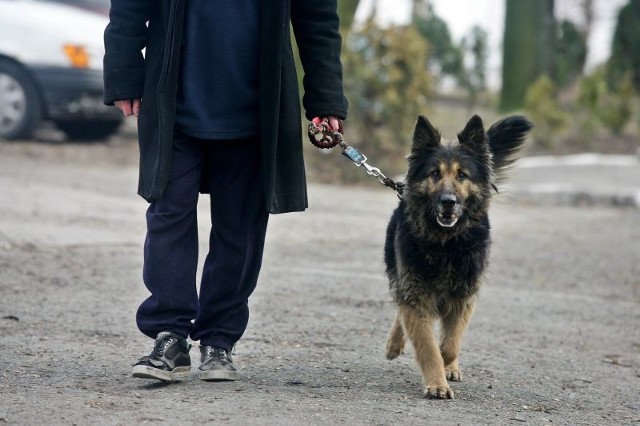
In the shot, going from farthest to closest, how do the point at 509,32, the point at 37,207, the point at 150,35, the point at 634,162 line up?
the point at 509,32 < the point at 634,162 < the point at 37,207 < the point at 150,35

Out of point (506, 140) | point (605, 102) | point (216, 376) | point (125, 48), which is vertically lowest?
point (216, 376)

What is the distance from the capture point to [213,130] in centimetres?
488

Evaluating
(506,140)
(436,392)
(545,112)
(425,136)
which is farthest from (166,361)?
(545,112)

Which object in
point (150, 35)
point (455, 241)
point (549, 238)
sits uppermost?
point (150, 35)

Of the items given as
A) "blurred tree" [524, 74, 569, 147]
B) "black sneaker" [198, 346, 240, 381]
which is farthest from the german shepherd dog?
"blurred tree" [524, 74, 569, 147]

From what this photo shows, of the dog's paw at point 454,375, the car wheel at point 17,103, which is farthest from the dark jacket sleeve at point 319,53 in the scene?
the car wheel at point 17,103

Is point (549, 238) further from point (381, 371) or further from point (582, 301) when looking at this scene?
point (381, 371)

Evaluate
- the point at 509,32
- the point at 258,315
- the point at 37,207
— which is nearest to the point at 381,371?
the point at 258,315

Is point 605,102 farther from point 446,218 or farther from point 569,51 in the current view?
point 446,218

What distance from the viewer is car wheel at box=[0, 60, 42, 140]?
13922 mm

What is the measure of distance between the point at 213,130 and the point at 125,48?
19.3 inches

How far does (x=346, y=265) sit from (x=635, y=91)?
46.4 ft

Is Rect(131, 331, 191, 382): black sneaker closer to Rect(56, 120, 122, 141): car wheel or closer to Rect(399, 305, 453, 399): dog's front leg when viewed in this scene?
Rect(399, 305, 453, 399): dog's front leg

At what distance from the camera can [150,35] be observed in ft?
16.2
